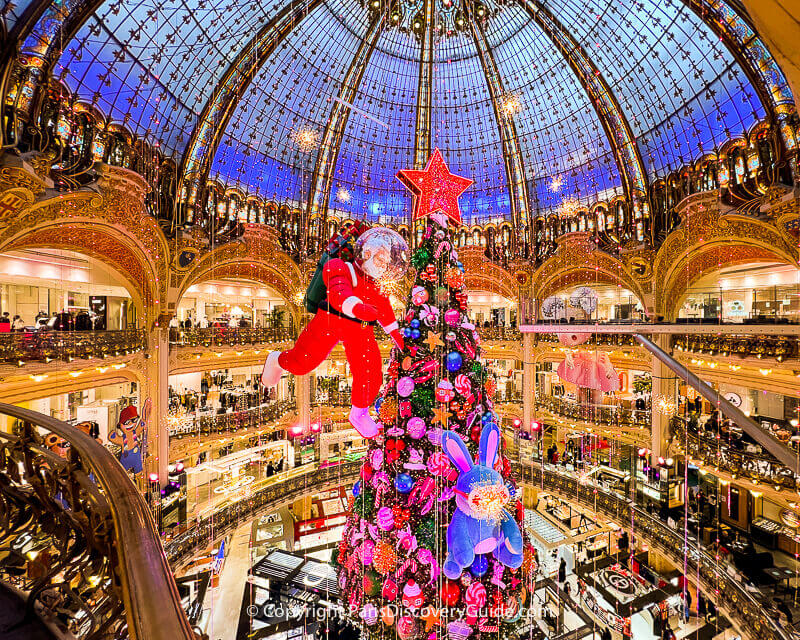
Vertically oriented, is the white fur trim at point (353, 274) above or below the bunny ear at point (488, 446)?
above

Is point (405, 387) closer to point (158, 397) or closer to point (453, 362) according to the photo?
point (453, 362)

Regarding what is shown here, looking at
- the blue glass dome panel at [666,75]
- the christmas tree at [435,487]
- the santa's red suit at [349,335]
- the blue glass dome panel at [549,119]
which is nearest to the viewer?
the santa's red suit at [349,335]

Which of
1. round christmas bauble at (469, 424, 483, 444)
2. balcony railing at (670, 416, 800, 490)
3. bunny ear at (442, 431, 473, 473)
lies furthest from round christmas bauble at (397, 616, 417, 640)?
balcony railing at (670, 416, 800, 490)

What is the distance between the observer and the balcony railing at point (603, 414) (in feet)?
48.1

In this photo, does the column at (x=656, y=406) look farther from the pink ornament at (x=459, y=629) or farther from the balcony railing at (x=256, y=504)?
the pink ornament at (x=459, y=629)

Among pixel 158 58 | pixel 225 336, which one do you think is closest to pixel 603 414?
pixel 225 336

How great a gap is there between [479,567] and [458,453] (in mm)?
1737

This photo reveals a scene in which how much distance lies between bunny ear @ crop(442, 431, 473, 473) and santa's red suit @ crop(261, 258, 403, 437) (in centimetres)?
94

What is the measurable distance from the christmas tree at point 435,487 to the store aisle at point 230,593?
18.6 feet

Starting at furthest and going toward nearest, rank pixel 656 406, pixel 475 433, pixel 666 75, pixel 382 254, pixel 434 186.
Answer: pixel 656 406
pixel 666 75
pixel 434 186
pixel 475 433
pixel 382 254

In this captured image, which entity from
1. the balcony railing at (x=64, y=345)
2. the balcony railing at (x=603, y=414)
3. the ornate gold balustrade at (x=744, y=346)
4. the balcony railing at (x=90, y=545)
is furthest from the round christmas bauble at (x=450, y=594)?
the balcony railing at (x=603, y=414)

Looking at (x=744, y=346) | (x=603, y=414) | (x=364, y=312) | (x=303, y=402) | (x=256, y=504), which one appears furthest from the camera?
(x=303, y=402)

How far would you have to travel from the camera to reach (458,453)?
15.0 feet

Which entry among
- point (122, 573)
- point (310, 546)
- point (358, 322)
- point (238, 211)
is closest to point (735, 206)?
point (358, 322)
